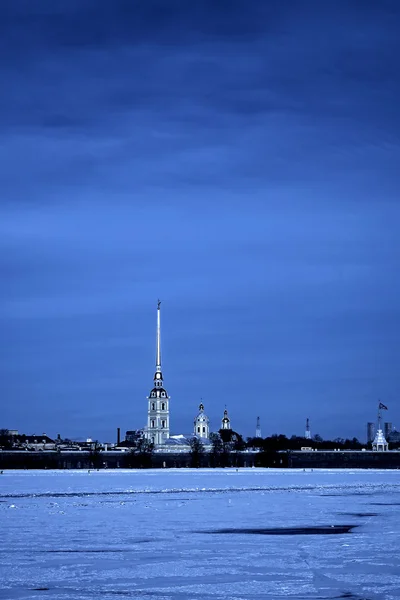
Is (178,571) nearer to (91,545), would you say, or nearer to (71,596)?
(71,596)

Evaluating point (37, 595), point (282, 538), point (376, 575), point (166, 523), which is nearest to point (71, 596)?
point (37, 595)

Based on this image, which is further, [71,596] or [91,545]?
[91,545]

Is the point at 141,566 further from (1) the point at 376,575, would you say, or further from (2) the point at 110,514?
(2) the point at 110,514

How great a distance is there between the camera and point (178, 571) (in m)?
28.1

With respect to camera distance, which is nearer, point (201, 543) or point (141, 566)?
point (141, 566)

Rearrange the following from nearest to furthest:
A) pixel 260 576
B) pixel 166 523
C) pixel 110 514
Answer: pixel 260 576, pixel 166 523, pixel 110 514

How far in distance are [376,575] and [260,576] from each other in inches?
113

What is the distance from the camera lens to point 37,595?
79.9ft

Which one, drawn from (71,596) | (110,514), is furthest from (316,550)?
(110,514)

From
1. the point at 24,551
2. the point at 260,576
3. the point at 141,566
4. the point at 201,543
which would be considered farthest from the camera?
the point at 201,543

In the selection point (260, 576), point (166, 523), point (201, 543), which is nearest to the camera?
point (260, 576)

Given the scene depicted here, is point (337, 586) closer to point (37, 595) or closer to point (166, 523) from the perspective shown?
point (37, 595)

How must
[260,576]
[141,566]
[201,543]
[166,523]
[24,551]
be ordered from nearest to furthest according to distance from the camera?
[260,576] < [141,566] < [24,551] < [201,543] < [166,523]

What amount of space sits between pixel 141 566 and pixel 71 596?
499 centimetres
